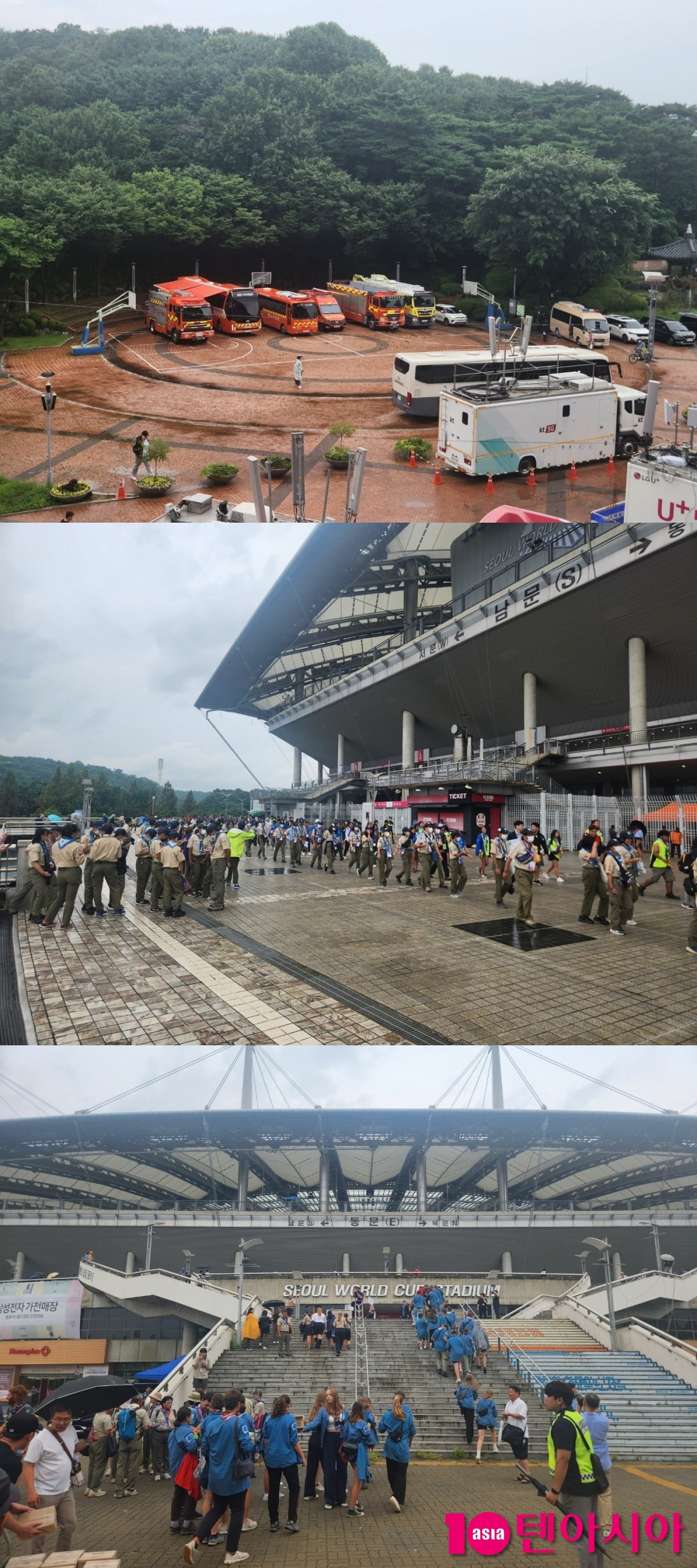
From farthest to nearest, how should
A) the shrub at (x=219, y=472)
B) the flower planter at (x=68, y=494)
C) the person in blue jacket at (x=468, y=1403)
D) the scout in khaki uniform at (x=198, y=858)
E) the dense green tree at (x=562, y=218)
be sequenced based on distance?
the dense green tree at (x=562, y=218), the shrub at (x=219, y=472), the flower planter at (x=68, y=494), the scout in khaki uniform at (x=198, y=858), the person in blue jacket at (x=468, y=1403)

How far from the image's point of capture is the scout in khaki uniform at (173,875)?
29.2 ft

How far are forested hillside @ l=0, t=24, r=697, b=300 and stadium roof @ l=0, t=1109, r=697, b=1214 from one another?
25.8 meters

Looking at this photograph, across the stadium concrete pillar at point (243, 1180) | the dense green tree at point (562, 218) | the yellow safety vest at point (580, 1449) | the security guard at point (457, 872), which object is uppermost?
the dense green tree at point (562, 218)

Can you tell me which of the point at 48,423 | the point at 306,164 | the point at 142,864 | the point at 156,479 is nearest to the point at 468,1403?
the point at 142,864

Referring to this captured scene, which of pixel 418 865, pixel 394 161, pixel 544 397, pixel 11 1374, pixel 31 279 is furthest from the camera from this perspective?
pixel 394 161

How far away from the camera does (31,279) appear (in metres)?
27.8

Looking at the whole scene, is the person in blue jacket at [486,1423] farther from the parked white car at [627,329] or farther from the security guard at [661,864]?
the parked white car at [627,329]

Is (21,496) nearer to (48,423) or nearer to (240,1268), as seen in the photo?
(48,423)

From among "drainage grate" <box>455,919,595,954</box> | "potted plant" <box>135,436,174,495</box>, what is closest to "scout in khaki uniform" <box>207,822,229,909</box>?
"drainage grate" <box>455,919,595,954</box>

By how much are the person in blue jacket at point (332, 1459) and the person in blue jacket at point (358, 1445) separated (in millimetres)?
49

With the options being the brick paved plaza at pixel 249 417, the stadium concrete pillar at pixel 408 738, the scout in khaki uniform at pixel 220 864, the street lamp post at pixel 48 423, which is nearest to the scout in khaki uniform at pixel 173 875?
the scout in khaki uniform at pixel 220 864

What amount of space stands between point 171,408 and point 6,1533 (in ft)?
71.7

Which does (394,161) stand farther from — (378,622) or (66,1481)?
(66,1481)

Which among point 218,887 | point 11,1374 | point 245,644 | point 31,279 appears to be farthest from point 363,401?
point 11,1374
